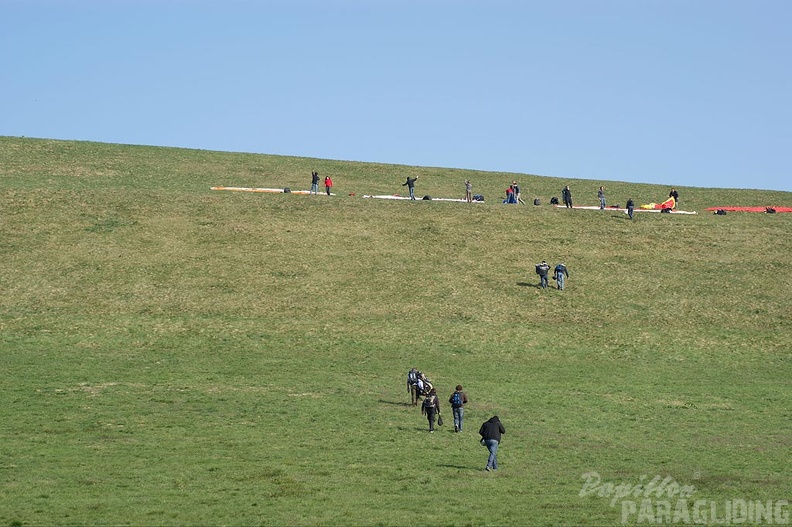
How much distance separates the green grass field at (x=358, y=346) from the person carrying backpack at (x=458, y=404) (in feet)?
4.25

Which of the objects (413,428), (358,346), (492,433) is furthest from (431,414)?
(358,346)

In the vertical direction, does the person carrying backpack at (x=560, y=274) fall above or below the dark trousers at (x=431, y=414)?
above

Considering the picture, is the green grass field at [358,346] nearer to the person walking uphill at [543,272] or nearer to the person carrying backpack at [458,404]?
the person walking uphill at [543,272]

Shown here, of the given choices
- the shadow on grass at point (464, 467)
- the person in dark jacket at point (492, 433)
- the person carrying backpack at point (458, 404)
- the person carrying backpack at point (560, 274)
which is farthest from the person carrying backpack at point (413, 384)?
the person carrying backpack at point (560, 274)

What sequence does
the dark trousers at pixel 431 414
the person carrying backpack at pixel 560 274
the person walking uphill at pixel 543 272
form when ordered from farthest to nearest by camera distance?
the person walking uphill at pixel 543 272 → the person carrying backpack at pixel 560 274 → the dark trousers at pixel 431 414

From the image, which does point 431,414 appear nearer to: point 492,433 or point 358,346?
point 492,433

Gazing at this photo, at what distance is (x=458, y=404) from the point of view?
129 ft

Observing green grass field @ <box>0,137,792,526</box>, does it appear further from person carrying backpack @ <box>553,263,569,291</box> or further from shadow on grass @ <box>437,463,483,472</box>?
person carrying backpack @ <box>553,263,569,291</box>

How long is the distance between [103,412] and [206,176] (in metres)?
53.7

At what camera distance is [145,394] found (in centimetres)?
4525

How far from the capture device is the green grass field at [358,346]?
103 feet

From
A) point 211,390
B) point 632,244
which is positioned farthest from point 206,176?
point 211,390

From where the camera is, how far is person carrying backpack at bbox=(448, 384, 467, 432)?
128 ft

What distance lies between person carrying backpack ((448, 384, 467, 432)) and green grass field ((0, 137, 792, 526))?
1297 millimetres
